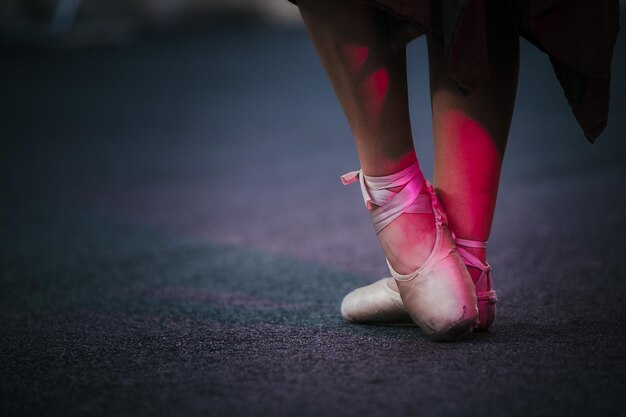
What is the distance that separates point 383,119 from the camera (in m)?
0.80

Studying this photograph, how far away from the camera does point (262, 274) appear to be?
1.33 meters

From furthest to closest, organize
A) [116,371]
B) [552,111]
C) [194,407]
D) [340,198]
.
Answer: [552,111]
[340,198]
[116,371]
[194,407]

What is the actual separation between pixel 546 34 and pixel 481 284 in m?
0.27

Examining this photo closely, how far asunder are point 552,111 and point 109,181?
80.0 inches

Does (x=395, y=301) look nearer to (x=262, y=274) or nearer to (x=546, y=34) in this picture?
(x=546, y=34)

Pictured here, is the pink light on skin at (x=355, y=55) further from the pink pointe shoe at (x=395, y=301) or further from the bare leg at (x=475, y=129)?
the pink pointe shoe at (x=395, y=301)

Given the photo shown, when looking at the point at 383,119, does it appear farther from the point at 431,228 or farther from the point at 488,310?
the point at 488,310

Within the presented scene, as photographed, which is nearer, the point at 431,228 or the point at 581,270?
the point at 431,228

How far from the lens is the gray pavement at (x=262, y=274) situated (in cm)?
66

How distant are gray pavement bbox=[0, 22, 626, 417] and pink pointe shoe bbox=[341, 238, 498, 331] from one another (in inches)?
0.6

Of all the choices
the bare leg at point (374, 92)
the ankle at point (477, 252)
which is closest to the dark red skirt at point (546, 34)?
the bare leg at point (374, 92)

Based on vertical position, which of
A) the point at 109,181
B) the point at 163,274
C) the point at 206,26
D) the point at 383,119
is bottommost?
the point at 163,274

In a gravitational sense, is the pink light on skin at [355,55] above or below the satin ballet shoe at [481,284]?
above

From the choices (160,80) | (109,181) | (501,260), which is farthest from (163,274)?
(160,80)
